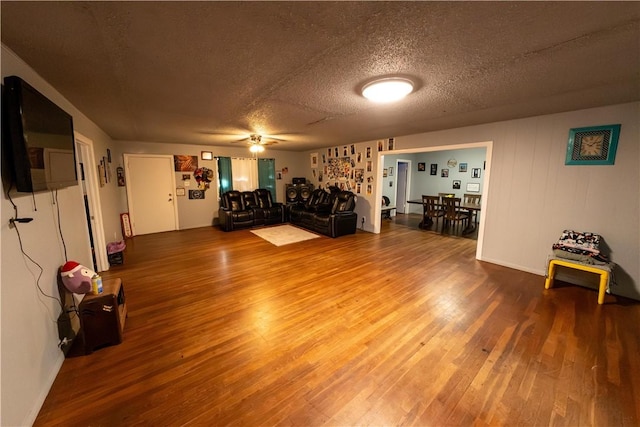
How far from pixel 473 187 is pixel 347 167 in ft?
13.2

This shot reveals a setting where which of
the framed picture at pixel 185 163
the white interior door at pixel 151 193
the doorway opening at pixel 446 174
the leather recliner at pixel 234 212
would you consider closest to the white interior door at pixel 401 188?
the doorway opening at pixel 446 174

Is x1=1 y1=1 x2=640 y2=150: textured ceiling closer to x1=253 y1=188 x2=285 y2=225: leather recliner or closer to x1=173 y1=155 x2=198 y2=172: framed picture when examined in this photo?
x1=173 y1=155 x2=198 y2=172: framed picture

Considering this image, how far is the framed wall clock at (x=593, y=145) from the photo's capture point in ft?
9.16

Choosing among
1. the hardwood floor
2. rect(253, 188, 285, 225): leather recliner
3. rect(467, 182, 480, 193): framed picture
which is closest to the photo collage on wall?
rect(253, 188, 285, 225): leather recliner

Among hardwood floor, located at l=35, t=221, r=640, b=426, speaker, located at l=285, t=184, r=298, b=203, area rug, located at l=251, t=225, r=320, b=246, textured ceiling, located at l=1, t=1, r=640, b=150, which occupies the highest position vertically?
textured ceiling, located at l=1, t=1, r=640, b=150

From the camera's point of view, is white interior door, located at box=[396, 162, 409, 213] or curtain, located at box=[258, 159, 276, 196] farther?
white interior door, located at box=[396, 162, 409, 213]

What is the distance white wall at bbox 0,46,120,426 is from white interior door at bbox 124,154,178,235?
400 centimetres

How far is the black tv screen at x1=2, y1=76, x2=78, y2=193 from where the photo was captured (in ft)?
4.41

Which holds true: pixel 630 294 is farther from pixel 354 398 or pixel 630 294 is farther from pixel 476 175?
pixel 476 175

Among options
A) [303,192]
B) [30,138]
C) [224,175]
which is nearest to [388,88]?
[30,138]

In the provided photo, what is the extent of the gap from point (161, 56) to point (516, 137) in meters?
4.37

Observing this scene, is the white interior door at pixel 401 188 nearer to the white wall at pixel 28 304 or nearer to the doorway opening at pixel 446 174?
the doorway opening at pixel 446 174

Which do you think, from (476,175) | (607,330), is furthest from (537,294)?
(476,175)

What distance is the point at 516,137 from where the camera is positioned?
11.5 ft
